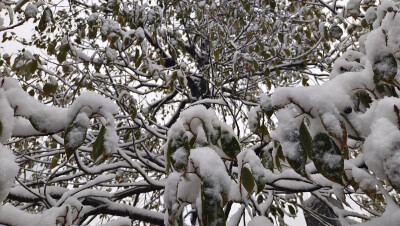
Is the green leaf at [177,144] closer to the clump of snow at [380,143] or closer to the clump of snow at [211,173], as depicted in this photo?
the clump of snow at [211,173]

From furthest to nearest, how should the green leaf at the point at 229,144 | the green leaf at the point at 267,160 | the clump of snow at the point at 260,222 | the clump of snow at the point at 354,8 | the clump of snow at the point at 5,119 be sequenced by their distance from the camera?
1. the clump of snow at the point at 354,8
2. the green leaf at the point at 267,160
3. the clump of snow at the point at 260,222
4. the green leaf at the point at 229,144
5. the clump of snow at the point at 5,119

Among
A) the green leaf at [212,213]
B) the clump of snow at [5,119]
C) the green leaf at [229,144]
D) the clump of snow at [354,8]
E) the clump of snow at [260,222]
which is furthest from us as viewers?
the clump of snow at [354,8]

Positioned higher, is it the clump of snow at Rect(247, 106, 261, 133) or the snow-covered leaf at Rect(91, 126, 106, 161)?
the clump of snow at Rect(247, 106, 261, 133)

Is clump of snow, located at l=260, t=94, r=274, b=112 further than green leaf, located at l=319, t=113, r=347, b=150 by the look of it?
Yes

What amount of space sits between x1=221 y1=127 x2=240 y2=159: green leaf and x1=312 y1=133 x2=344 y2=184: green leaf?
0.22m

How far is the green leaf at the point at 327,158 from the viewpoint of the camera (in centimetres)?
62

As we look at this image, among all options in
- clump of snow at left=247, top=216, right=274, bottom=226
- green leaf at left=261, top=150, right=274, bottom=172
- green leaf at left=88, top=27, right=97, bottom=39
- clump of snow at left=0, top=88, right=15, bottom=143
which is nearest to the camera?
clump of snow at left=0, top=88, right=15, bottom=143

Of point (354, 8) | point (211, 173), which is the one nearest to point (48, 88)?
point (211, 173)

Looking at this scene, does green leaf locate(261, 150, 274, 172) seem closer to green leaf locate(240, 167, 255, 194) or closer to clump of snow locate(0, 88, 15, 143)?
green leaf locate(240, 167, 255, 194)

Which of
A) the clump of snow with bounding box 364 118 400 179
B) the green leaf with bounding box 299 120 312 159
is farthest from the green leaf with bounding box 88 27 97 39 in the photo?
the clump of snow with bounding box 364 118 400 179

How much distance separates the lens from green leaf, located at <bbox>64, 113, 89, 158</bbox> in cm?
68

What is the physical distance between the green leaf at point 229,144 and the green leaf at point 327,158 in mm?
221

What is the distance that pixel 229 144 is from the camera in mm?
806

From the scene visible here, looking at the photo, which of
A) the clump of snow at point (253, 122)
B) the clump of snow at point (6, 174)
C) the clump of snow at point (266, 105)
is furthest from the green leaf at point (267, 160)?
the clump of snow at point (6, 174)
